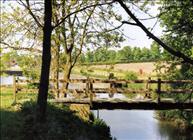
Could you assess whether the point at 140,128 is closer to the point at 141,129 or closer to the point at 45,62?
the point at 141,129

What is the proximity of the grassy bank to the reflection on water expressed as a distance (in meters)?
9.87

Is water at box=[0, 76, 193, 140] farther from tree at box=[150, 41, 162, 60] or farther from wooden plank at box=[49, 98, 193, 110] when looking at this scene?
wooden plank at box=[49, 98, 193, 110]

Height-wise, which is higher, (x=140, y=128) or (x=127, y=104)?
(x=127, y=104)

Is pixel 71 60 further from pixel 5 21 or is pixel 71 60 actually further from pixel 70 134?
pixel 70 134

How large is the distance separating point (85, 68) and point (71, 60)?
176 centimetres

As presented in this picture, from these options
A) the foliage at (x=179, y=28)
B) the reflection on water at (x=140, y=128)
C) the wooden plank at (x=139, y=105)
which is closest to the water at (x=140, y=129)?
the reflection on water at (x=140, y=128)

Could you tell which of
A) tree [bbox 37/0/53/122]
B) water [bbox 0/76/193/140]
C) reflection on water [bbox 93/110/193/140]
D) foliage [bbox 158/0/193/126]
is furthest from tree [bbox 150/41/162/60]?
foliage [bbox 158/0/193/126]

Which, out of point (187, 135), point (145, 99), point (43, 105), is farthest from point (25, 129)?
point (187, 135)

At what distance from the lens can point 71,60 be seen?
27484 millimetres

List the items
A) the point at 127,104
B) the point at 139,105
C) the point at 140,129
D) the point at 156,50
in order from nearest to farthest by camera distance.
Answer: the point at 127,104, the point at 139,105, the point at 140,129, the point at 156,50

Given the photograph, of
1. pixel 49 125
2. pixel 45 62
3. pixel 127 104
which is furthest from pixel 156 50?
pixel 45 62

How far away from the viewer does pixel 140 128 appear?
3550 centimetres

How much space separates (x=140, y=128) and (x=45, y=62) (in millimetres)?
21260

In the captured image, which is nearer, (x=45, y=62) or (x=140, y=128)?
(x=45, y=62)
